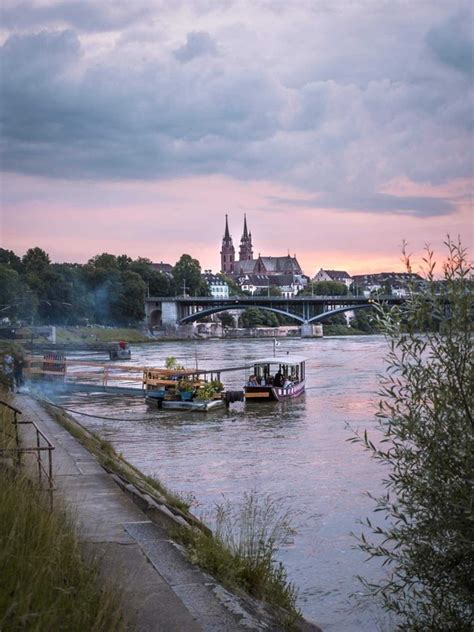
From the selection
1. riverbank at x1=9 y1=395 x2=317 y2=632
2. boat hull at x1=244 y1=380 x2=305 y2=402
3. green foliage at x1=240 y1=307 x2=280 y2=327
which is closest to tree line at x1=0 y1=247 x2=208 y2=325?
green foliage at x1=240 y1=307 x2=280 y2=327

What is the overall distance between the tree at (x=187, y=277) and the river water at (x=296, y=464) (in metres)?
126

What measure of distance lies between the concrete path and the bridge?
281 ft

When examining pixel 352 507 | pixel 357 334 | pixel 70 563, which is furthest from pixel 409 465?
pixel 357 334

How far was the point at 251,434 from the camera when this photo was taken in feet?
96.7

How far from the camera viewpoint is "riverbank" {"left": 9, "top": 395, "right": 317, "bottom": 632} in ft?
26.7

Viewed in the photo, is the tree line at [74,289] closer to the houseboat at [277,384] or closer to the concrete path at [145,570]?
the houseboat at [277,384]

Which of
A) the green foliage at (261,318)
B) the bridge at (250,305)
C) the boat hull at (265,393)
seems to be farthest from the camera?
the green foliage at (261,318)

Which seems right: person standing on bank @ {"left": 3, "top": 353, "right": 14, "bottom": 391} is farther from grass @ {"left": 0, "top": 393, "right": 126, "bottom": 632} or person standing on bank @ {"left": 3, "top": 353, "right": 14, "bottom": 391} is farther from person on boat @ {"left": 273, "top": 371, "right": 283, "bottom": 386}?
grass @ {"left": 0, "top": 393, "right": 126, "bottom": 632}

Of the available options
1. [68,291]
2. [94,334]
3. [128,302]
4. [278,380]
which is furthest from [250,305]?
[278,380]

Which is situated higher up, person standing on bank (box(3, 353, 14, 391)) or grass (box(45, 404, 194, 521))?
person standing on bank (box(3, 353, 14, 391))

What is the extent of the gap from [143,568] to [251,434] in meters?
20.3

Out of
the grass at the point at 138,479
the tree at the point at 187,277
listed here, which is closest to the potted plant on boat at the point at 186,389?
the grass at the point at 138,479

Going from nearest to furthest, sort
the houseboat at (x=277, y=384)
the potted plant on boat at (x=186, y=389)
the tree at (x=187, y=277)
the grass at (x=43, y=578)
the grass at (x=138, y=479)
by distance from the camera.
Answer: the grass at (x=43, y=578), the grass at (x=138, y=479), the potted plant on boat at (x=186, y=389), the houseboat at (x=277, y=384), the tree at (x=187, y=277)

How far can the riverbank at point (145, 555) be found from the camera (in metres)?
8.13
